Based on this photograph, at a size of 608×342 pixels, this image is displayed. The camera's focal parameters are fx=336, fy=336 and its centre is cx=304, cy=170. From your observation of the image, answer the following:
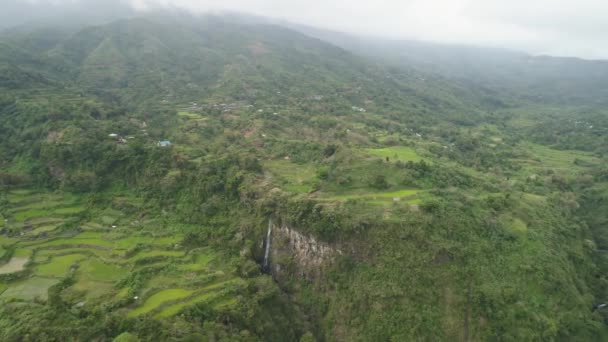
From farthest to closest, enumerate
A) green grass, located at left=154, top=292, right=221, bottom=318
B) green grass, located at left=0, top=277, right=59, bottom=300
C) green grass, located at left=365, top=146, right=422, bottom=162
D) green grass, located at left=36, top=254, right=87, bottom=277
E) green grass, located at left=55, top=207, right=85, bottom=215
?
green grass, located at left=365, top=146, right=422, bottom=162 → green grass, located at left=55, top=207, right=85, bottom=215 → green grass, located at left=36, top=254, right=87, bottom=277 → green grass, located at left=0, top=277, right=59, bottom=300 → green grass, located at left=154, top=292, right=221, bottom=318

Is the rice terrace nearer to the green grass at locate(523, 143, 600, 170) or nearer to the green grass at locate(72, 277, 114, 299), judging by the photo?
the green grass at locate(72, 277, 114, 299)

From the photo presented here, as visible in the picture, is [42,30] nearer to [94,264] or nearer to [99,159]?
[99,159]

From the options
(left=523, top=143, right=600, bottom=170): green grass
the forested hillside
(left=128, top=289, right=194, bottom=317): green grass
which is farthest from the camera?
(left=523, top=143, right=600, bottom=170): green grass

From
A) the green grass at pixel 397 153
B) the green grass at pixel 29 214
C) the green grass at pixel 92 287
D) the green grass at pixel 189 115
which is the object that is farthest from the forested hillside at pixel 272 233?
the green grass at pixel 189 115

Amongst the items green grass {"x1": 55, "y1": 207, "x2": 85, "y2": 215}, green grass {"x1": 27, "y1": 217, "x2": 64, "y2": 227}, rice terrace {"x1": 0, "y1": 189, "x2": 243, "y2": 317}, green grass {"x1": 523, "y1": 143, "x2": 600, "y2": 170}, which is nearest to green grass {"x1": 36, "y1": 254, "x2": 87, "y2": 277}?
rice terrace {"x1": 0, "y1": 189, "x2": 243, "y2": 317}

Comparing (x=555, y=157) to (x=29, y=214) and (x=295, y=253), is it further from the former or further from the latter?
(x=29, y=214)

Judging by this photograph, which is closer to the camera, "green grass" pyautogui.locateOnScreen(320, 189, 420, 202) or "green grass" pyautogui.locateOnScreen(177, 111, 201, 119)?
"green grass" pyautogui.locateOnScreen(320, 189, 420, 202)

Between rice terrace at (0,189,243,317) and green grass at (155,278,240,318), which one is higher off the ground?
green grass at (155,278,240,318)

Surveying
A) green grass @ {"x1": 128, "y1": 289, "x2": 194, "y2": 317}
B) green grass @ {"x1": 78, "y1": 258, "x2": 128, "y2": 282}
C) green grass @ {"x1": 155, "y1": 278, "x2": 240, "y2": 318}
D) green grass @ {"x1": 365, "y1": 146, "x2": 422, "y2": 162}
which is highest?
green grass @ {"x1": 365, "y1": 146, "x2": 422, "y2": 162}
